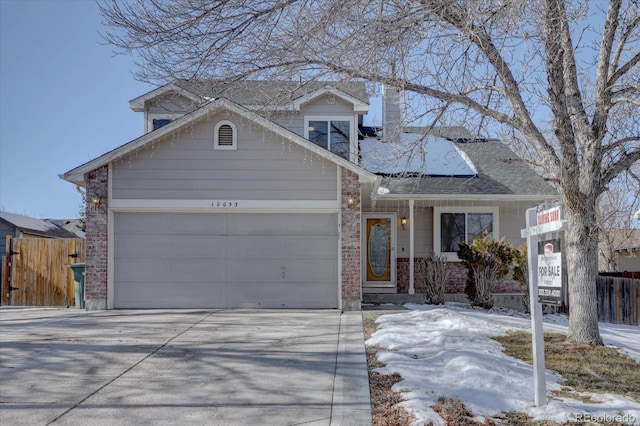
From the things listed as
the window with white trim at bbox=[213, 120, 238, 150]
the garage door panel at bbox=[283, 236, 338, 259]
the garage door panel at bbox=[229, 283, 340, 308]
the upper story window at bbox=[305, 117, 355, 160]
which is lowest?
the garage door panel at bbox=[229, 283, 340, 308]

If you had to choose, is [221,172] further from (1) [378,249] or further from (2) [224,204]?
(1) [378,249]

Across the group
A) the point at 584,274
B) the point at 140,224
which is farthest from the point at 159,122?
the point at 584,274

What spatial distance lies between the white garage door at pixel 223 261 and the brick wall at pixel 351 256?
29 centimetres

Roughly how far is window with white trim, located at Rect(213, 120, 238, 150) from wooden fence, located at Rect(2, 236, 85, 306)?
498cm

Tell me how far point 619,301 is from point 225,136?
9.95 m

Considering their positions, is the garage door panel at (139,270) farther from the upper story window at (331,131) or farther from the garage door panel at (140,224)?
the upper story window at (331,131)

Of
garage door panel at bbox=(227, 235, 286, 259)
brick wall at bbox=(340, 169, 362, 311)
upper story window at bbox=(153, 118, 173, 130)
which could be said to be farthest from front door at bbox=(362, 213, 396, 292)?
upper story window at bbox=(153, 118, 173, 130)

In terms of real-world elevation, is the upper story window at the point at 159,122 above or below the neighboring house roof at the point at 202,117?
above

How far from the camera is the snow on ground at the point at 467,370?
207 inches

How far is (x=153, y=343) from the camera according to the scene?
8.28 metres

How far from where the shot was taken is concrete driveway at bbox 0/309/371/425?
17.4 feet

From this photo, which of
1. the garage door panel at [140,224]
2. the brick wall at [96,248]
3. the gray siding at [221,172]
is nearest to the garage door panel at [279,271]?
the gray siding at [221,172]

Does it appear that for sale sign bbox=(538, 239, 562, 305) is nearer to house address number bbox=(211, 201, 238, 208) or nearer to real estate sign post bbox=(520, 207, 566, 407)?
real estate sign post bbox=(520, 207, 566, 407)

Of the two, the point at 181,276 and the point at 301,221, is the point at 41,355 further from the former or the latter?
the point at 301,221
